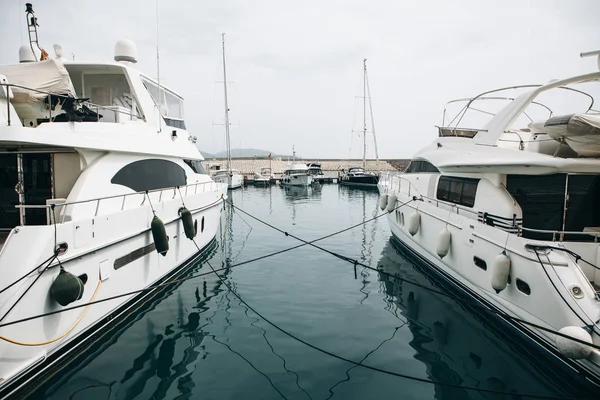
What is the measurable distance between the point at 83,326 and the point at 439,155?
33.1 ft

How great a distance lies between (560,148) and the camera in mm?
7266

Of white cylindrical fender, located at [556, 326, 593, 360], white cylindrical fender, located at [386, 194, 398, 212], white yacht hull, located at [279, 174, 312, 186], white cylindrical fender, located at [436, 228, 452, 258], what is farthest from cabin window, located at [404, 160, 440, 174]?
white yacht hull, located at [279, 174, 312, 186]

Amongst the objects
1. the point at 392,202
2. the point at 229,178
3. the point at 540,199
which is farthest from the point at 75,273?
the point at 229,178

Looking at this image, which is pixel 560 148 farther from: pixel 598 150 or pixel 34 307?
pixel 34 307

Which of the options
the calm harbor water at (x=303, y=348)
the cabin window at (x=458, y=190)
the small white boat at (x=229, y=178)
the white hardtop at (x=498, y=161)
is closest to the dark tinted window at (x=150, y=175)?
the calm harbor water at (x=303, y=348)

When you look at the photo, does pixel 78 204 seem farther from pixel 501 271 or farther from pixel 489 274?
pixel 489 274

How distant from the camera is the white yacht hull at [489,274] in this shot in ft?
16.4

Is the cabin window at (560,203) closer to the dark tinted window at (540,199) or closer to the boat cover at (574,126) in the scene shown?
the dark tinted window at (540,199)

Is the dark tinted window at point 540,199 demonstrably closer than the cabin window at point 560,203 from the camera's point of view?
No

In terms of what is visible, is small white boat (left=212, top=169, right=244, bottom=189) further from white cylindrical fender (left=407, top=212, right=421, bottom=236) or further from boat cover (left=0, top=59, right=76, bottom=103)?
boat cover (left=0, top=59, right=76, bottom=103)

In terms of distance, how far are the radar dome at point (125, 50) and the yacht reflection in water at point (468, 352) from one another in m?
10.2

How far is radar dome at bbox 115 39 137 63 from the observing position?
10.4m

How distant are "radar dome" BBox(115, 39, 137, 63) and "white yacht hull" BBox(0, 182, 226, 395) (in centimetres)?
522

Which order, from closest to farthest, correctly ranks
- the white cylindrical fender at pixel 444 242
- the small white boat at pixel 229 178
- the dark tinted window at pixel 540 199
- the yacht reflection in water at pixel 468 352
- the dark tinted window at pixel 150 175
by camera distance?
the yacht reflection in water at pixel 468 352 < the dark tinted window at pixel 540 199 < the dark tinted window at pixel 150 175 < the white cylindrical fender at pixel 444 242 < the small white boat at pixel 229 178
